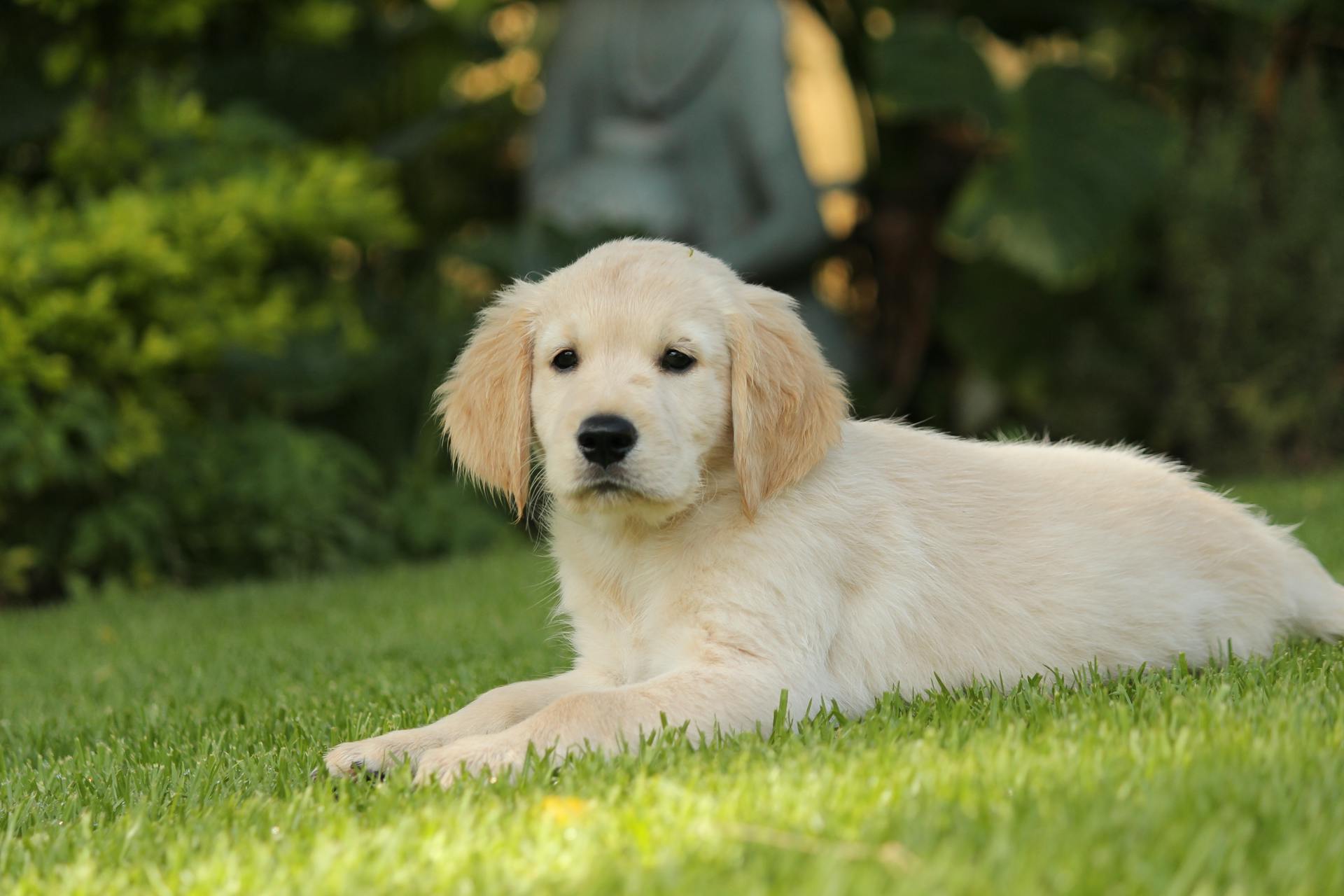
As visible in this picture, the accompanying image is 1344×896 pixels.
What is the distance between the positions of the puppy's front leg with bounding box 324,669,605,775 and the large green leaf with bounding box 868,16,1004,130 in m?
6.47

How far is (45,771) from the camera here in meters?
2.91

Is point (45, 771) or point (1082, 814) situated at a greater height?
point (1082, 814)

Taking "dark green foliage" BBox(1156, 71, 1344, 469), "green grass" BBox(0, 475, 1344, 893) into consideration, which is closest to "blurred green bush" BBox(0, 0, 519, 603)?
"green grass" BBox(0, 475, 1344, 893)

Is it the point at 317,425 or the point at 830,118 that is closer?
the point at 317,425

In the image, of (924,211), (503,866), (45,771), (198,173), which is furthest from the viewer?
(924,211)

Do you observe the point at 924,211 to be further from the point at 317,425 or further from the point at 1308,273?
the point at 317,425

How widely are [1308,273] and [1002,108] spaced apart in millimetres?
2423

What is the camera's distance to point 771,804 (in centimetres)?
200

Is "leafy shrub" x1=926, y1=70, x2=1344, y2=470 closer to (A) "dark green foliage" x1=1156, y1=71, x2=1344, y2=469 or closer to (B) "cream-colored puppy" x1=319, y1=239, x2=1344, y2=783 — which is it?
(A) "dark green foliage" x1=1156, y1=71, x2=1344, y2=469

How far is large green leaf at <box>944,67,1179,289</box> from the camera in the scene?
27.4ft

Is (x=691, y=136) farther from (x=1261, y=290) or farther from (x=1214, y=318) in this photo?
(x=1261, y=290)

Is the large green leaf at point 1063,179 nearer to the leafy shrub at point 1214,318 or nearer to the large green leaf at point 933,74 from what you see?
the large green leaf at point 933,74

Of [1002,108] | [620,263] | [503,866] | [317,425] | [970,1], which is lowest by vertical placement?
[317,425]

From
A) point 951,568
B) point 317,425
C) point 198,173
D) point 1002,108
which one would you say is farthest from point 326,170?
point 951,568
